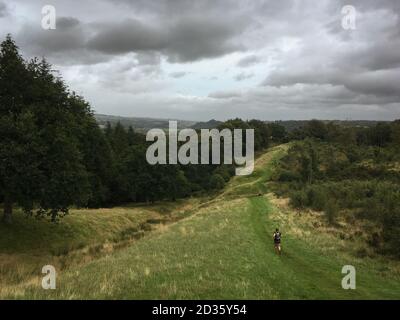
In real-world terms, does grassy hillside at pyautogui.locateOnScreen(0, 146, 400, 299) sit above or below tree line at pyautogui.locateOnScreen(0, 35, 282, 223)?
below

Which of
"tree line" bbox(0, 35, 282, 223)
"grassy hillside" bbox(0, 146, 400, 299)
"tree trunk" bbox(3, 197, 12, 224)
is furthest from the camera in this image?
"tree trunk" bbox(3, 197, 12, 224)

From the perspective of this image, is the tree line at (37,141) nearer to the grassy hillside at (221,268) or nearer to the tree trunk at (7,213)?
the tree trunk at (7,213)

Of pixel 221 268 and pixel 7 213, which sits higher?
pixel 221 268

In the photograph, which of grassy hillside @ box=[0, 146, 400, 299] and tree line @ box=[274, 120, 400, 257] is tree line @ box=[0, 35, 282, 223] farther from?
tree line @ box=[274, 120, 400, 257]

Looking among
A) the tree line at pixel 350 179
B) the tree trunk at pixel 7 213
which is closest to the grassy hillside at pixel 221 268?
the tree trunk at pixel 7 213

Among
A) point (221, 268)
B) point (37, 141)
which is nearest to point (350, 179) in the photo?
point (37, 141)

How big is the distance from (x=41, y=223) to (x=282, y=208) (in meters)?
30.6

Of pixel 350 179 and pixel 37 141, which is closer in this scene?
pixel 37 141

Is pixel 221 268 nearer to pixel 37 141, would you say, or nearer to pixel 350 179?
pixel 37 141

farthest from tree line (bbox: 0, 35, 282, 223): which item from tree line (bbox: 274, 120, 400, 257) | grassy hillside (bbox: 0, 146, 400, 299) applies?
tree line (bbox: 274, 120, 400, 257)

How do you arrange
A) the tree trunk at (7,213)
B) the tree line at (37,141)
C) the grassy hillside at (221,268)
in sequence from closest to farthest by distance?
the grassy hillside at (221,268), the tree line at (37,141), the tree trunk at (7,213)

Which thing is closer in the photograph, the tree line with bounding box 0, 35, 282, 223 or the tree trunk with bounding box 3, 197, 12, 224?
the tree line with bounding box 0, 35, 282, 223

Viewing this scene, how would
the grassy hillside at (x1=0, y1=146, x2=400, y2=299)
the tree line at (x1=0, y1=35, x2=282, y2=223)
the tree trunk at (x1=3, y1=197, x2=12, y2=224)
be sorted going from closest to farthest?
the grassy hillside at (x1=0, y1=146, x2=400, y2=299), the tree line at (x1=0, y1=35, x2=282, y2=223), the tree trunk at (x1=3, y1=197, x2=12, y2=224)
